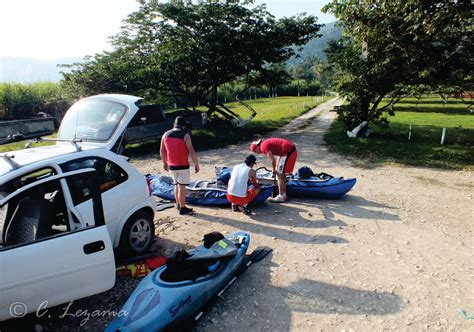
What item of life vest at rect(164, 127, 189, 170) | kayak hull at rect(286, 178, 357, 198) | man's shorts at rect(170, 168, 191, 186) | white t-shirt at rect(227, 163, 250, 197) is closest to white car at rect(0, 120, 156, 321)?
life vest at rect(164, 127, 189, 170)

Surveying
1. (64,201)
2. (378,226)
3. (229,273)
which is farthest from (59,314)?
(378,226)

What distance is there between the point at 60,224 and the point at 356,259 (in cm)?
484

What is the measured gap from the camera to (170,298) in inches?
161

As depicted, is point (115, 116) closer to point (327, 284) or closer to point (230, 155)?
point (327, 284)

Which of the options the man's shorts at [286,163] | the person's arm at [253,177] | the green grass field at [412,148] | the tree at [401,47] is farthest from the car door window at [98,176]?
the tree at [401,47]

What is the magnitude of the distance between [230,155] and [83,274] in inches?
428

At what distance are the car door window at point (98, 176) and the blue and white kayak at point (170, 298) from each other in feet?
5.07

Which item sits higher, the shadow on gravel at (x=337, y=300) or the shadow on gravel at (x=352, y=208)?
the shadow on gravel at (x=352, y=208)

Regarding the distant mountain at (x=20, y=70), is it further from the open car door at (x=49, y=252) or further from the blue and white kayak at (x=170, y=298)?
the blue and white kayak at (x=170, y=298)

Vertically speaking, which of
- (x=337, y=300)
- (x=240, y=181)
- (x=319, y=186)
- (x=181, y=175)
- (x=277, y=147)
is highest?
(x=277, y=147)

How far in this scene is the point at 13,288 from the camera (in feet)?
11.5

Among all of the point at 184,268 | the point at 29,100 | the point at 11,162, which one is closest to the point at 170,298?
the point at 184,268

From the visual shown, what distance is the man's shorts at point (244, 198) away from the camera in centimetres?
772

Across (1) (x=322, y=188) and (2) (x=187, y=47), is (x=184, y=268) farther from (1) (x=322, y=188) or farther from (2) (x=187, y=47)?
(2) (x=187, y=47)
